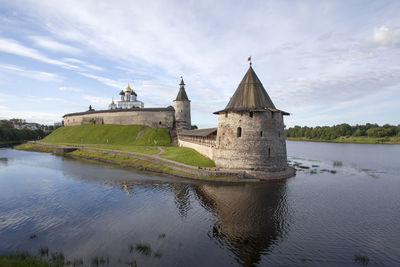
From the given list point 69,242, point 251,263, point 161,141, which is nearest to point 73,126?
point 161,141

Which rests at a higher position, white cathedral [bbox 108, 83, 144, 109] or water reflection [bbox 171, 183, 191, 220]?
white cathedral [bbox 108, 83, 144, 109]

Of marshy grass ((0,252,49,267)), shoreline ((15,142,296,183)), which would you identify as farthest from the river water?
shoreline ((15,142,296,183))

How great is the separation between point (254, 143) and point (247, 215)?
1298 centimetres

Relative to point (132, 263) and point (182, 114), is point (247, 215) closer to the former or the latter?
point (132, 263)

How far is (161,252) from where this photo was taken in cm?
1167

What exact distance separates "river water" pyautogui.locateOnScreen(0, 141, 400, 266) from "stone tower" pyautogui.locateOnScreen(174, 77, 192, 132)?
120 feet

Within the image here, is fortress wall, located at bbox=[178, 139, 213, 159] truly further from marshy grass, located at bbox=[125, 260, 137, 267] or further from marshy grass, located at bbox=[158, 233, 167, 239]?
marshy grass, located at bbox=[125, 260, 137, 267]

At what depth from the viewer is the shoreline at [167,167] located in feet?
88.3

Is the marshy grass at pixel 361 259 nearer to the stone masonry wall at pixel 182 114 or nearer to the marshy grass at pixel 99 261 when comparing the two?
the marshy grass at pixel 99 261

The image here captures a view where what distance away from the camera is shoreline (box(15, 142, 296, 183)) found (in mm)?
26906

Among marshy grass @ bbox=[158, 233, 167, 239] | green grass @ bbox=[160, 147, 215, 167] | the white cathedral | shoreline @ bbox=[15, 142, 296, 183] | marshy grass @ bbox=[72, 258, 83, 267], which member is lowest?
marshy grass @ bbox=[72, 258, 83, 267]

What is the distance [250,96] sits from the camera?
29062 mm

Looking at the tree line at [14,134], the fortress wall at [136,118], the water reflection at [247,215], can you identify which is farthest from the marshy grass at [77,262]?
the tree line at [14,134]

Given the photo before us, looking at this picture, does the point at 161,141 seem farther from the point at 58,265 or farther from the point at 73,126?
the point at 58,265
